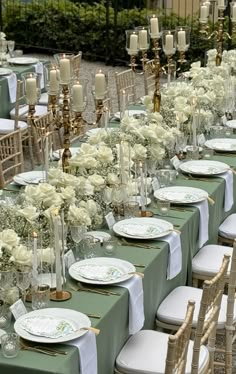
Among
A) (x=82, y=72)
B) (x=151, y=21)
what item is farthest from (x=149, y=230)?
(x=82, y=72)

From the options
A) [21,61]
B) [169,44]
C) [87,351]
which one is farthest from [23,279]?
[21,61]

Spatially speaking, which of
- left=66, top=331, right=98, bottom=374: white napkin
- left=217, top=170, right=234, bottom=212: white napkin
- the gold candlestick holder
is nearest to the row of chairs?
left=66, top=331, right=98, bottom=374: white napkin

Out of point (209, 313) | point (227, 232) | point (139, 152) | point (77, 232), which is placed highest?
point (139, 152)

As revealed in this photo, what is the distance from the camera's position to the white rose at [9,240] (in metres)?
3.80

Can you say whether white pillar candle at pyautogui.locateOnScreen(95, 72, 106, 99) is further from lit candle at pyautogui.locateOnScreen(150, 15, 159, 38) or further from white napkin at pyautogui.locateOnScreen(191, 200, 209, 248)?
lit candle at pyautogui.locateOnScreen(150, 15, 159, 38)

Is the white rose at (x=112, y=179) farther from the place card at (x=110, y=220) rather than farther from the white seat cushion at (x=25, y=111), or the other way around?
the white seat cushion at (x=25, y=111)

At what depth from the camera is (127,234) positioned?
4598mm

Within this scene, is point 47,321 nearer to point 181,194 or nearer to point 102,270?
point 102,270

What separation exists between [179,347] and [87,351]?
0.38m

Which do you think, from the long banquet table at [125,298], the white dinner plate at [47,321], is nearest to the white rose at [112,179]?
the long banquet table at [125,298]

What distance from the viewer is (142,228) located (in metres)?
4.70

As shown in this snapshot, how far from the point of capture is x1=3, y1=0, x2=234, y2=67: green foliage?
1305 centimetres

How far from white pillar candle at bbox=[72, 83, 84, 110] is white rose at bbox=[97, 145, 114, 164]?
0.35m

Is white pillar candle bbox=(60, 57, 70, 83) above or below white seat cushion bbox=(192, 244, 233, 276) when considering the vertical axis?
above
